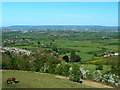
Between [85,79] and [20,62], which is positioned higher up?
[20,62]

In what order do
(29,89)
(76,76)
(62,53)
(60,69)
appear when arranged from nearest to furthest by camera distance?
(29,89) < (76,76) < (60,69) < (62,53)

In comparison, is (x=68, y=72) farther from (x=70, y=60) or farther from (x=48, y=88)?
(x=70, y=60)

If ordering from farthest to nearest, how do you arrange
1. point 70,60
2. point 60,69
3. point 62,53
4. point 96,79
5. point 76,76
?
1. point 62,53
2. point 70,60
3. point 60,69
4. point 96,79
5. point 76,76

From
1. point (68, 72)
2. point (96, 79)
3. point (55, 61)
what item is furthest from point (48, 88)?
point (55, 61)

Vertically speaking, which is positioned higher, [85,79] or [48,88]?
[48,88]

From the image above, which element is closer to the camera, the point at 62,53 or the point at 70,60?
the point at 70,60

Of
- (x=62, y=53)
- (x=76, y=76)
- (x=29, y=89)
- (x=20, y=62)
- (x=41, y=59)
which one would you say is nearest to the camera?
(x=29, y=89)

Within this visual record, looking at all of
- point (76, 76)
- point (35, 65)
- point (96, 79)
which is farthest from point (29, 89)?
point (35, 65)

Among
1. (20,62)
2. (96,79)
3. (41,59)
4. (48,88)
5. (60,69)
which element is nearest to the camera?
(48,88)

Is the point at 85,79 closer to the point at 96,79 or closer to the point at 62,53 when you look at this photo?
the point at 96,79
